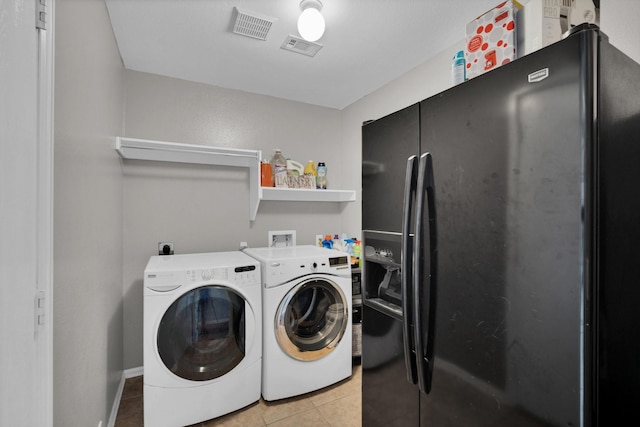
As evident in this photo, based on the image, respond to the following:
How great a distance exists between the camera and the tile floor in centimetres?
190

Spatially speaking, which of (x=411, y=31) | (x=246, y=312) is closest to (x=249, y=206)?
(x=246, y=312)

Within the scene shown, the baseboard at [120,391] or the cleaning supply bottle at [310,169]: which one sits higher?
the cleaning supply bottle at [310,169]

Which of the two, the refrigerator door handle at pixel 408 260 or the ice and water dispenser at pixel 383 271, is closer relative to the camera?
the refrigerator door handle at pixel 408 260

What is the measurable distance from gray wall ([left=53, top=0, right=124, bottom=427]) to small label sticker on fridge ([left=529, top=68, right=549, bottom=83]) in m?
1.41

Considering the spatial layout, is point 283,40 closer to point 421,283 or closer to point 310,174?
point 310,174

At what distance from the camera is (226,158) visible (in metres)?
2.66

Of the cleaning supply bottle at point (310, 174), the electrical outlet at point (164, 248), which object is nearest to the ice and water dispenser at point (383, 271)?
the cleaning supply bottle at point (310, 174)

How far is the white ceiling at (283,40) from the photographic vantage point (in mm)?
1720

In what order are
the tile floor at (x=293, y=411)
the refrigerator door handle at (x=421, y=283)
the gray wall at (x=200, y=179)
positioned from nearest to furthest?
the refrigerator door handle at (x=421, y=283) → the tile floor at (x=293, y=411) → the gray wall at (x=200, y=179)

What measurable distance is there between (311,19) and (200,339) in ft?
6.46

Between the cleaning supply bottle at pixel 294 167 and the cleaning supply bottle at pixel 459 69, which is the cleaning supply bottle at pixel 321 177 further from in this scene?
the cleaning supply bottle at pixel 459 69

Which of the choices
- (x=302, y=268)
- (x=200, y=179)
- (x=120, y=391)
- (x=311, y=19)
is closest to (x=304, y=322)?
(x=302, y=268)

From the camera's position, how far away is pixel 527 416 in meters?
0.82

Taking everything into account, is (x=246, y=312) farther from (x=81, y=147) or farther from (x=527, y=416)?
(x=527, y=416)
